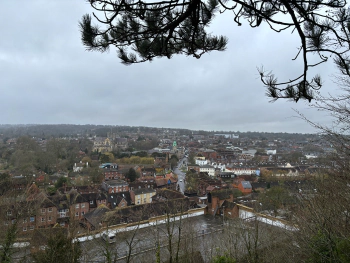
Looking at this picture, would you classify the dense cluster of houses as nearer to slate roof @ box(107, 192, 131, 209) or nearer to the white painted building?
slate roof @ box(107, 192, 131, 209)

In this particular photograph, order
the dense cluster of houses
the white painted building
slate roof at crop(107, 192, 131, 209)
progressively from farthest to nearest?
the white painted building < slate roof at crop(107, 192, 131, 209) < the dense cluster of houses

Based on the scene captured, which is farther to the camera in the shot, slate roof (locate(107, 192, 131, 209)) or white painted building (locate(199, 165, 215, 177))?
white painted building (locate(199, 165, 215, 177))

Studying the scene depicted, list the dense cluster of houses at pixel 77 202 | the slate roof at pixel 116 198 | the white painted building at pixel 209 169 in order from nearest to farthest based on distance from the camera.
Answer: the dense cluster of houses at pixel 77 202 → the slate roof at pixel 116 198 → the white painted building at pixel 209 169

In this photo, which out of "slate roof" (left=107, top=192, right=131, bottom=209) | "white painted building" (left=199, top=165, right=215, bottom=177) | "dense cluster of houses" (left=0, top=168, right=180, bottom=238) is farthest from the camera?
"white painted building" (left=199, top=165, right=215, bottom=177)

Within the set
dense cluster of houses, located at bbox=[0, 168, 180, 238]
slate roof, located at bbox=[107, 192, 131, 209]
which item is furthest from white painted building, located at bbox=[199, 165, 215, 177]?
slate roof, located at bbox=[107, 192, 131, 209]

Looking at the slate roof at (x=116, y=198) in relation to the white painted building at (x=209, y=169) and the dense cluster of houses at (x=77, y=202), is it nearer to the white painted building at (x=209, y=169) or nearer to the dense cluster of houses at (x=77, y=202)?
the dense cluster of houses at (x=77, y=202)

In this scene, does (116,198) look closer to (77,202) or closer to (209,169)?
(77,202)

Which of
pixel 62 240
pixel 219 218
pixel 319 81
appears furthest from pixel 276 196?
pixel 319 81

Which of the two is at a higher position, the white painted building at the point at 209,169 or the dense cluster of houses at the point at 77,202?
the dense cluster of houses at the point at 77,202

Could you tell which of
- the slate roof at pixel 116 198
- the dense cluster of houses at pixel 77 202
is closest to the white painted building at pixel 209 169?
the dense cluster of houses at pixel 77 202

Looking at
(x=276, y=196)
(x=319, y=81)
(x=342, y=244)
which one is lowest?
(x=276, y=196)

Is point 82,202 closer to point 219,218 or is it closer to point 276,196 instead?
point 219,218
